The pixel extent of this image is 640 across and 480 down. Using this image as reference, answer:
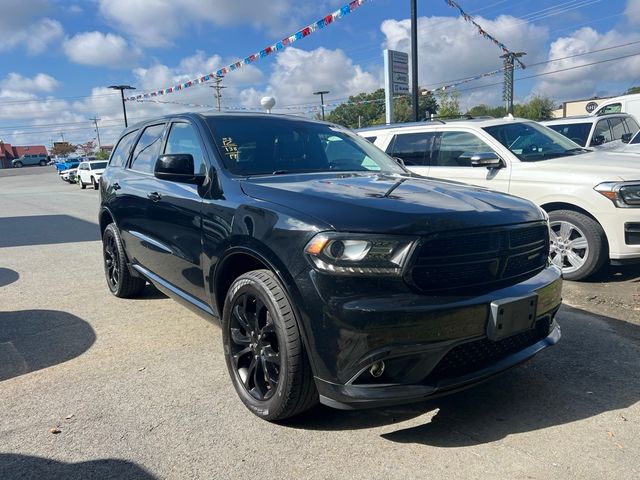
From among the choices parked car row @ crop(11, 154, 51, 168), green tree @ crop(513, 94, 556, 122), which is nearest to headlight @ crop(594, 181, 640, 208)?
green tree @ crop(513, 94, 556, 122)

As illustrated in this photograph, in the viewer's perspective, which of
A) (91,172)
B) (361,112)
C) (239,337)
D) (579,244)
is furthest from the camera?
(361,112)

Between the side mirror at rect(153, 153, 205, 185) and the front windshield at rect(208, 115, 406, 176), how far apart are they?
0.22m

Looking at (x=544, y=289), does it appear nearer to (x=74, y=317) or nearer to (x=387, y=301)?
(x=387, y=301)

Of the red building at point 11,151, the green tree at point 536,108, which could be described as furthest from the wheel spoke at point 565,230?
the red building at point 11,151

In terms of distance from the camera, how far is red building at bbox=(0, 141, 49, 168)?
93.1m

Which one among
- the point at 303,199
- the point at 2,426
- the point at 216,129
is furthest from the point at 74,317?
the point at 303,199

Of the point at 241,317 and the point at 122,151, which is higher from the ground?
the point at 122,151

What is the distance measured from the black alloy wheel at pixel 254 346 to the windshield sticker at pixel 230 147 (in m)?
1.06

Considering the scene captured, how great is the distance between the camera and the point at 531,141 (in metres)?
6.52

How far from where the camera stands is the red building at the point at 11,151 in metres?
93.1

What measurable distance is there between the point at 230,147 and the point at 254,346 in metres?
1.40

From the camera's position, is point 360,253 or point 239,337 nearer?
point 360,253

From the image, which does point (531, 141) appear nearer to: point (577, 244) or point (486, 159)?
point (486, 159)

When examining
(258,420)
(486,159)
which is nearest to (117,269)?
(258,420)
